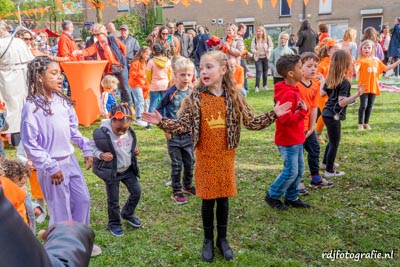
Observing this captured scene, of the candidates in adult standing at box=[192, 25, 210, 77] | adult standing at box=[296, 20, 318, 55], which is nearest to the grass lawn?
adult standing at box=[296, 20, 318, 55]

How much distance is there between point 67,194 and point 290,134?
223cm

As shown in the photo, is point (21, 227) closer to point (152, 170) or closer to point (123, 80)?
point (152, 170)

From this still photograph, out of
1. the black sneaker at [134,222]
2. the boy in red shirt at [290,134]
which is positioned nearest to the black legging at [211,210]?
the black sneaker at [134,222]

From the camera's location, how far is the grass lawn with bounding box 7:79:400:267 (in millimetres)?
3617

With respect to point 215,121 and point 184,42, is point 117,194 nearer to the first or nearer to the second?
point 215,121

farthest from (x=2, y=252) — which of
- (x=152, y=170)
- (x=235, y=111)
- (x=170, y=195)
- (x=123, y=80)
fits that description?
(x=123, y=80)

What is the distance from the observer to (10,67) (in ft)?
22.2

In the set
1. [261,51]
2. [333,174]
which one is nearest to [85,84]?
[333,174]

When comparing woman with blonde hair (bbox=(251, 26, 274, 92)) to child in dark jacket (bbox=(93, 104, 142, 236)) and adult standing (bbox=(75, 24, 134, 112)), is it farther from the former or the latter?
child in dark jacket (bbox=(93, 104, 142, 236))

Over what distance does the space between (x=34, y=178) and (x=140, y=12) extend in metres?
20.6

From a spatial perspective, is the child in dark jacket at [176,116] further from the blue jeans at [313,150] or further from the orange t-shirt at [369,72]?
the orange t-shirt at [369,72]

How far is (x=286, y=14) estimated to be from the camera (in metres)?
32.3

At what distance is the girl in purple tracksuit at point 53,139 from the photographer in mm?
3096

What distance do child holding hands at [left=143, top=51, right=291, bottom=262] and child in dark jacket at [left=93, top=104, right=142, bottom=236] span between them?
659mm
